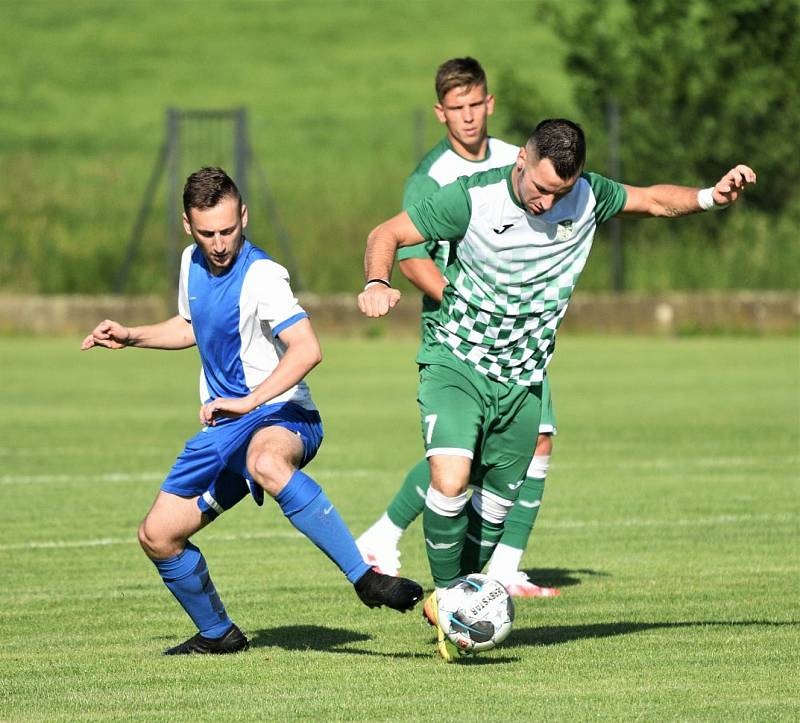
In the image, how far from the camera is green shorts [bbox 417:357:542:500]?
6684mm

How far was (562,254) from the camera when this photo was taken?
22.3 feet

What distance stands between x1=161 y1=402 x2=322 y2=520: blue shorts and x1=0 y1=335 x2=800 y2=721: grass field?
0.59 metres

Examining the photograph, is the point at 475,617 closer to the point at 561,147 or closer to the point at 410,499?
the point at 561,147

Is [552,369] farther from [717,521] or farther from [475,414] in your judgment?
[475,414]

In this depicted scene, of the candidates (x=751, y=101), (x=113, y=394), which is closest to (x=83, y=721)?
(x=113, y=394)

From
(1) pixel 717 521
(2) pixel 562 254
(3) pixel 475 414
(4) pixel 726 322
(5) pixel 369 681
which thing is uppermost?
(2) pixel 562 254

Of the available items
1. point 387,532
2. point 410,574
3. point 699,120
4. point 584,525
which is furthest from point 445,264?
point 699,120

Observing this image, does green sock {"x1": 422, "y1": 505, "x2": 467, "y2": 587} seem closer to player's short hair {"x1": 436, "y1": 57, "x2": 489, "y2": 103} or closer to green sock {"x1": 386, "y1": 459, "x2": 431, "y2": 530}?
green sock {"x1": 386, "y1": 459, "x2": 431, "y2": 530}

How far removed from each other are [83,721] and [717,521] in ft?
Result: 17.1

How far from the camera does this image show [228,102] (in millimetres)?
48125

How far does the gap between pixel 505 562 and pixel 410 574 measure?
0.73 meters

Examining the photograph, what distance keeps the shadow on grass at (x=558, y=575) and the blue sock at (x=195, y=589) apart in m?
2.04

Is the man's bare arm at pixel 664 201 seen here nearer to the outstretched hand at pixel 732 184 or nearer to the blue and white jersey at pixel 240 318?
the outstretched hand at pixel 732 184

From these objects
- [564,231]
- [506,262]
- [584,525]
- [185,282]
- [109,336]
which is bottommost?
[584,525]
